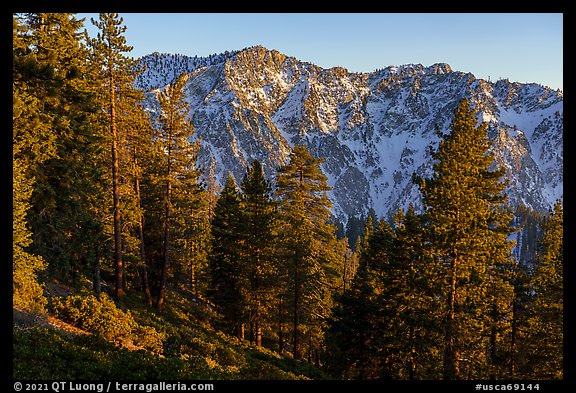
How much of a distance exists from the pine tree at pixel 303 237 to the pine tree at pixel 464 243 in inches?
Answer: 422

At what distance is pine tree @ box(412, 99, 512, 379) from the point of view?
13945mm

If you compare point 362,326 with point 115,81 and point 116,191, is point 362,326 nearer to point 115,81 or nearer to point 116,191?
point 116,191

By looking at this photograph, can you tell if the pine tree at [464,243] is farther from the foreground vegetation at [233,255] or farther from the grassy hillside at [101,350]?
the grassy hillside at [101,350]

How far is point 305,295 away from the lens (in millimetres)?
25797

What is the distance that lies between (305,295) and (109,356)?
59.0ft

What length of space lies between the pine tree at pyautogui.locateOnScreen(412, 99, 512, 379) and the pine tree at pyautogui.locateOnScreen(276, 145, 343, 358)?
35.2 ft

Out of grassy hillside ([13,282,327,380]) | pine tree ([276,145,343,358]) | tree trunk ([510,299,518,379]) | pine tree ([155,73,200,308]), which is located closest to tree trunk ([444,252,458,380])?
grassy hillside ([13,282,327,380])

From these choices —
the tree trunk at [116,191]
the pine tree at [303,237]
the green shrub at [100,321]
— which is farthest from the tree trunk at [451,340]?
the tree trunk at [116,191]

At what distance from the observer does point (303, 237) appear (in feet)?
78.8

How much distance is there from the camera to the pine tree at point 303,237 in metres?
24.2

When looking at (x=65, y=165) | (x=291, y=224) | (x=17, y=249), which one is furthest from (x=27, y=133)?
(x=291, y=224)

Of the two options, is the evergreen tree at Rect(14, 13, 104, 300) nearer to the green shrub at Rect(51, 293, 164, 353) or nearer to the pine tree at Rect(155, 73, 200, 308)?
the green shrub at Rect(51, 293, 164, 353)
